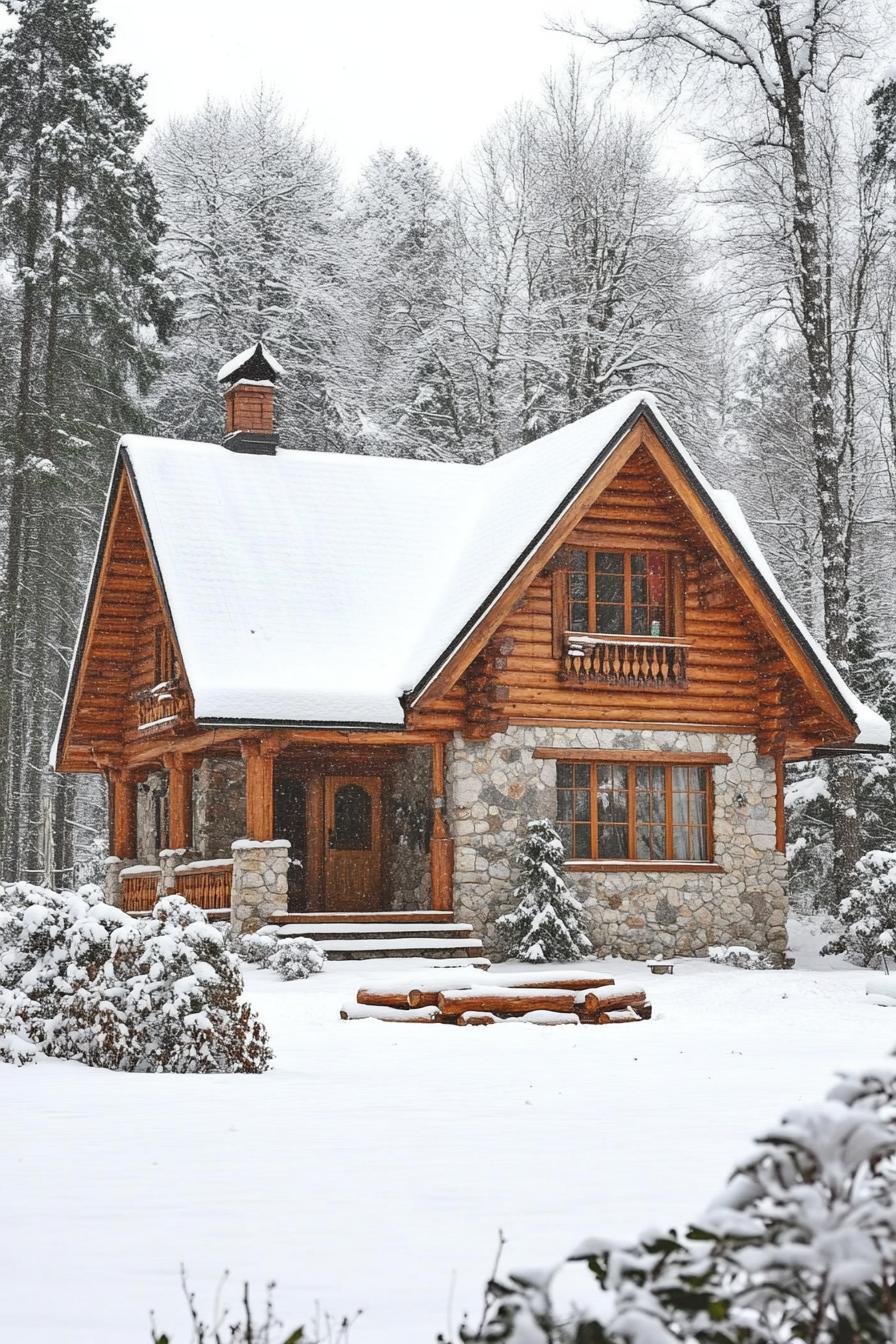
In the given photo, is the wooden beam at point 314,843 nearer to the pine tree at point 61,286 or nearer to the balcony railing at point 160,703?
the balcony railing at point 160,703

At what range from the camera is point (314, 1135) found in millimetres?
7227

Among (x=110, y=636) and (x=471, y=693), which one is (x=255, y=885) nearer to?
(x=471, y=693)

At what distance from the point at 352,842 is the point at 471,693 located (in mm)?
3710

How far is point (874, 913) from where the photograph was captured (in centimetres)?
2056

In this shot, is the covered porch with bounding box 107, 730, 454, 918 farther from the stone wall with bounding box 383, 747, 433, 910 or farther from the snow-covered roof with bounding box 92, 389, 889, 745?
the snow-covered roof with bounding box 92, 389, 889, 745

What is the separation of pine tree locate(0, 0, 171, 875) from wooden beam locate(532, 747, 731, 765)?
12227mm

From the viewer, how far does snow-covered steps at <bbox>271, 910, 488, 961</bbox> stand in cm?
1930

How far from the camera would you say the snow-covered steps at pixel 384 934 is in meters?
19.3

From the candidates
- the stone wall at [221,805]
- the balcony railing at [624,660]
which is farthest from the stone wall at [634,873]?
the stone wall at [221,805]

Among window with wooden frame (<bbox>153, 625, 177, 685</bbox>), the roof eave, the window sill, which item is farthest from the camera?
window with wooden frame (<bbox>153, 625, 177, 685</bbox>)

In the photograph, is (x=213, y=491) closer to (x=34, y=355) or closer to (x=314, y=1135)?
(x=34, y=355)

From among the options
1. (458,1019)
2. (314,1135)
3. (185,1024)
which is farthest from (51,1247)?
(458,1019)

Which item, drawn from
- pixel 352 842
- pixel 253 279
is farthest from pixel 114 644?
pixel 253 279

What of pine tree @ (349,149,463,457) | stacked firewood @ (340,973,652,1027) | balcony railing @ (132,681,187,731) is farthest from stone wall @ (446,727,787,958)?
pine tree @ (349,149,463,457)
